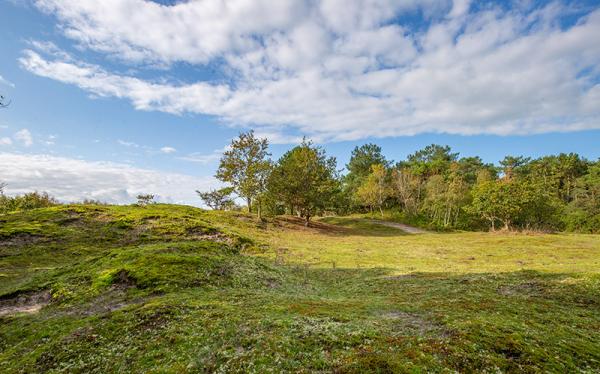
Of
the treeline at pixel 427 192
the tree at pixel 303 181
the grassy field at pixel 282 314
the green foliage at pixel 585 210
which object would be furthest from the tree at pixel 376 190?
the grassy field at pixel 282 314

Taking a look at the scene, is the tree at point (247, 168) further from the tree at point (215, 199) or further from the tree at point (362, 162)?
the tree at point (362, 162)

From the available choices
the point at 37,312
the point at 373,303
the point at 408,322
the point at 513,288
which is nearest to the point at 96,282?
the point at 37,312

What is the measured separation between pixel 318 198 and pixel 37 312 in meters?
42.7

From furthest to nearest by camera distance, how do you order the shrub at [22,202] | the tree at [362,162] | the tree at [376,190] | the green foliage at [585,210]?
1. the tree at [362,162]
2. the tree at [376,190]
3. the green foliage at [585,210]
4. the shrub at [22,202]

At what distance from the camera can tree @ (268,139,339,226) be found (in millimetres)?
51750

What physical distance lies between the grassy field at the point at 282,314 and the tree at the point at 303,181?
26709mm

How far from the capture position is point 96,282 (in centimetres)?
1492

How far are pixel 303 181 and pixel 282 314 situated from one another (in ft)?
138

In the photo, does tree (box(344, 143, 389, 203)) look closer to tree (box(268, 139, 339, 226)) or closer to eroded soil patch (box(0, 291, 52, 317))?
tree (box(268, 139, 339, 226))

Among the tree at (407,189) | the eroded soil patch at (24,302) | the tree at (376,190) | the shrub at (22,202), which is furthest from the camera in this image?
the tree at (376,190)

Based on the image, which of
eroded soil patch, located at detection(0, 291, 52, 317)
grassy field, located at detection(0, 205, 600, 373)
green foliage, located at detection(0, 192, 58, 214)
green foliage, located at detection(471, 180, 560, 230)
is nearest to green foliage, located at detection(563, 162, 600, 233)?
green foliage, located at detection(471, 180, 560, 230)

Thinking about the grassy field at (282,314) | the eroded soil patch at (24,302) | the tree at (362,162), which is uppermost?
the tree at (362,162)

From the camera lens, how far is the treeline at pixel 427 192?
165ft

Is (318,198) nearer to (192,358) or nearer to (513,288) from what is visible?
(513,288)
